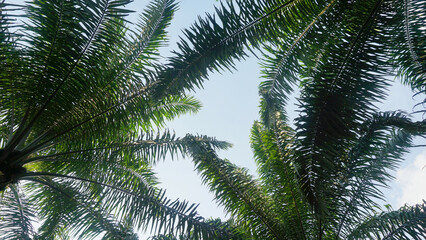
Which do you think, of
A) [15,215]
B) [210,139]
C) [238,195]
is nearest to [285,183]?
[238,195]

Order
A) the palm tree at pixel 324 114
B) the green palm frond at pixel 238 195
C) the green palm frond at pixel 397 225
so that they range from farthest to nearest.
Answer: the green palm frond at pixel 238 195 < the green palm frond at pixel 397 225 < the palm tree at pixel 324 114

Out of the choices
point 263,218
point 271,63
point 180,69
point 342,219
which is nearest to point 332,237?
point 342,219

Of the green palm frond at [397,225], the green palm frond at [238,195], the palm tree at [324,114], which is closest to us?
the palm tree at [324,114]

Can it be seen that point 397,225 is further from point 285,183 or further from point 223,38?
point 223,38

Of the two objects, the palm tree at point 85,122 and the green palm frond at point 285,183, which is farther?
the green palm frond at point 285,183

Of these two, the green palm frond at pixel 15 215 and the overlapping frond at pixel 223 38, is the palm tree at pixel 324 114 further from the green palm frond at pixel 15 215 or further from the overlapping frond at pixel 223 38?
the green palm frond at pixel 15 215

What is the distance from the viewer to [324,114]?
3637 mm

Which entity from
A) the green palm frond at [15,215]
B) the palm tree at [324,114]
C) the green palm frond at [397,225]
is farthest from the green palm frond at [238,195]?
the green palm frond at [15,215]

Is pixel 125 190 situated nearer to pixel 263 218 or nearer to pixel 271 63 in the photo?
pixel 263 218

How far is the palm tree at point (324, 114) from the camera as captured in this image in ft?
12.1

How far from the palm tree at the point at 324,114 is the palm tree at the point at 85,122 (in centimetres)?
98

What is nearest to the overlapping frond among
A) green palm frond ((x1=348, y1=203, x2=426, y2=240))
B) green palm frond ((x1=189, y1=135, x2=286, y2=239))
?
green palm frond ((x1=189, y1=135, x2=286, y2=239))

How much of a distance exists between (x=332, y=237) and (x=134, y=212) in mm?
3270

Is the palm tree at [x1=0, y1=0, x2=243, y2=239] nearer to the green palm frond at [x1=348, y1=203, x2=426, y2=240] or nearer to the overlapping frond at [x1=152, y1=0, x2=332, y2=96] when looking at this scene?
the overlapping frond at [x1=152, y1=0, x2=332, y2=96]
